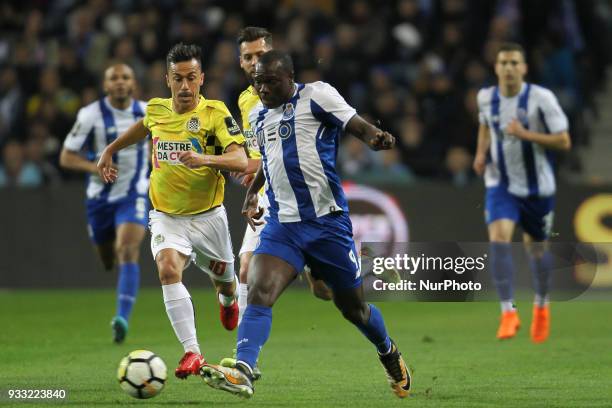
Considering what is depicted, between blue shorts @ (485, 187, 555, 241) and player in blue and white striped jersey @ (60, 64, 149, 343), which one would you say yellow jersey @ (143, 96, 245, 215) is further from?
blue shorts @ (485, 187, 555, 241)

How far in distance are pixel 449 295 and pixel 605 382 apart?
1.25m

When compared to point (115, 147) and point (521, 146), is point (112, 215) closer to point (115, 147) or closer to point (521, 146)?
point (115, 147)

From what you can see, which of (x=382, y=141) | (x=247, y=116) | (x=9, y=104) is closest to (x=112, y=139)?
Answer: (x=247, y=116)

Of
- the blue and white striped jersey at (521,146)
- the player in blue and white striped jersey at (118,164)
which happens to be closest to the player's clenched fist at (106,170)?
the player in blue and white striped jersey at (118,164)

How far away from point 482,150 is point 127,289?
3.50 meters

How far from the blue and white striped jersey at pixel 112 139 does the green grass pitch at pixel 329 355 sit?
1365mm

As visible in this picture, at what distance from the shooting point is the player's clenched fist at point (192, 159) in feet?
26.0

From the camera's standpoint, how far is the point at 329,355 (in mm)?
10234

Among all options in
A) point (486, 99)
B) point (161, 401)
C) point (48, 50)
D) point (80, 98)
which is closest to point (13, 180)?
point (80, 98)

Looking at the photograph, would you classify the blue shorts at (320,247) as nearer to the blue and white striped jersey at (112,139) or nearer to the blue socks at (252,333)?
the blue socks at (252,333)

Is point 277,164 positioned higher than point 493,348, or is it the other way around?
point 277,164

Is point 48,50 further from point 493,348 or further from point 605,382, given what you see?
point 605,382

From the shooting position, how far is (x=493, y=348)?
10.7 metres

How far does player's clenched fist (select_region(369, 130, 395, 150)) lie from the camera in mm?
6652
